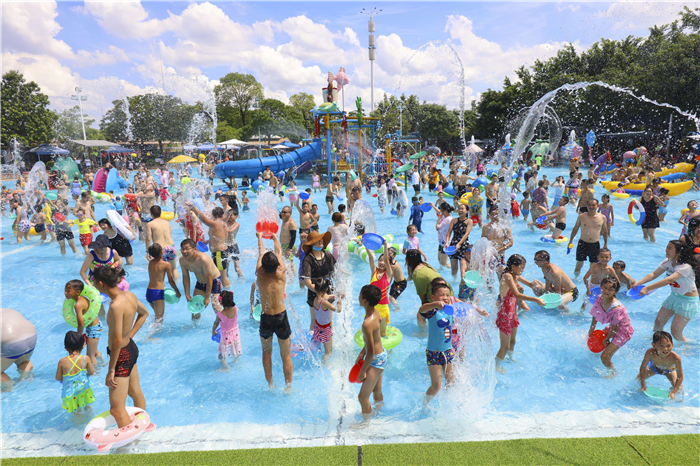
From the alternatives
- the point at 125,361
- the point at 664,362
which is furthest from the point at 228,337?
the point at 664,362

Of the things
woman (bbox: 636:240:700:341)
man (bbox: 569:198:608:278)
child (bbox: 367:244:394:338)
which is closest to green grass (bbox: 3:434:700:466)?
child (bbox: 367:244:394:338)

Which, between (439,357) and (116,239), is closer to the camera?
(439,357)

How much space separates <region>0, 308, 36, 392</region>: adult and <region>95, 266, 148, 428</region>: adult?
5.35 feet

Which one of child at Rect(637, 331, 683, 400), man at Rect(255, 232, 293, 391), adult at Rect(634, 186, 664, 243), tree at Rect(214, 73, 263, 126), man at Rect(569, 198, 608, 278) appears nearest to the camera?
child at Rect(637, 331, 683, 400)

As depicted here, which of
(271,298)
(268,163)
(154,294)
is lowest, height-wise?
(154,294)

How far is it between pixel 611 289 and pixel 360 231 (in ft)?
20.9

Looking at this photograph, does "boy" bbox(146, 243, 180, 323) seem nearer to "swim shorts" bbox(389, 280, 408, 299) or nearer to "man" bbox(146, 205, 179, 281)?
"man" bbox(146, 205, 179, 281)

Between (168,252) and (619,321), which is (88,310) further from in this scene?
(619,321)

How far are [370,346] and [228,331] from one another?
219cm

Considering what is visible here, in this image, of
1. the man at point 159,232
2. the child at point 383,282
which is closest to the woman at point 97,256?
the man at point 159,232

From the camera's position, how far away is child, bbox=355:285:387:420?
364 centimetres

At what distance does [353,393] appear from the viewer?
456 cm

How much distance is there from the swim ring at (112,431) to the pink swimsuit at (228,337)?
1285 mm

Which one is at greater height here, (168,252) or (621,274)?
(168,252)
